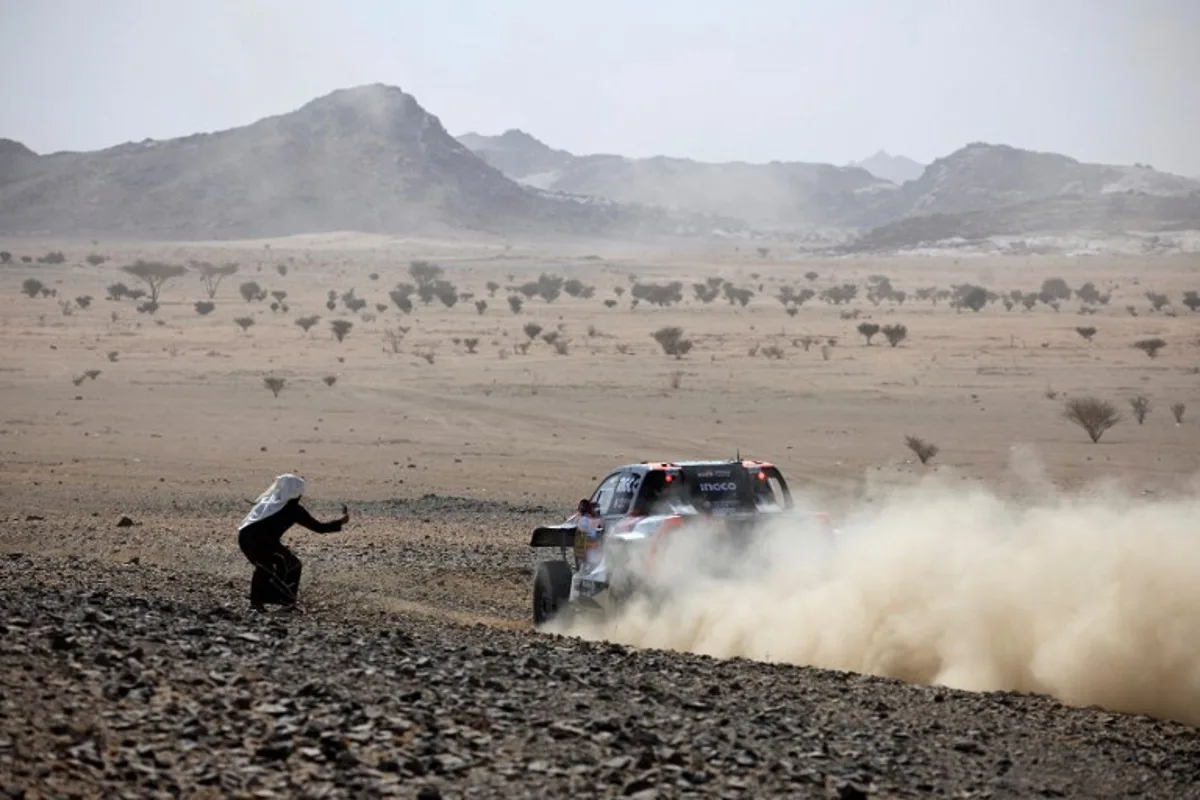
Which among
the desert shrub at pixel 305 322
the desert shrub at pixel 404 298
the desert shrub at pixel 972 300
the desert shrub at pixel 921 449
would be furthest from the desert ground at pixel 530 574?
the desert shrub at pixel 972 300

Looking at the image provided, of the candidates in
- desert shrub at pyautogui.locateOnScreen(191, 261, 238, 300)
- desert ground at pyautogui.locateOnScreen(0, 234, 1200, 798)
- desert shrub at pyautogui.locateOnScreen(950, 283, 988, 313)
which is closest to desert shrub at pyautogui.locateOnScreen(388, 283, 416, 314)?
desert shrub at pyautogui.locateOnScreen(191, 261, 238, 300)

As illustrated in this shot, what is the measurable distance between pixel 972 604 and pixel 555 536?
5110mm

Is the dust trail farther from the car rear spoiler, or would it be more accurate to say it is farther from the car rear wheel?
the car rear spoiler

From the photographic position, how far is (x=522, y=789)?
6.91 meters

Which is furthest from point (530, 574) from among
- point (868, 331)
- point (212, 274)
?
point (212, 274)

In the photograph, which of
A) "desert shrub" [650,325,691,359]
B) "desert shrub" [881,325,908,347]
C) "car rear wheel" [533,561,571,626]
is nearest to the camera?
"car rear wheel" [533,561,571,626]

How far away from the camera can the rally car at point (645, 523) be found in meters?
12.8

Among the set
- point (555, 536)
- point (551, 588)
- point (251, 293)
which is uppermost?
point (251, 293)

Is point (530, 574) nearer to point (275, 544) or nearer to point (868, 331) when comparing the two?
point (275, 544)

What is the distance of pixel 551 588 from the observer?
14.4 metres

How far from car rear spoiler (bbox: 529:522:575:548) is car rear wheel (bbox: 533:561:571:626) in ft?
1.34

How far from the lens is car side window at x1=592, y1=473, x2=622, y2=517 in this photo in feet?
47.2

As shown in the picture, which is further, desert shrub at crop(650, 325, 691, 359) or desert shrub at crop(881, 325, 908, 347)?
desert shrub at crop(881, 325, 908, 347)

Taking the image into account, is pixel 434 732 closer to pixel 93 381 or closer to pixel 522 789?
pixel 522 789
